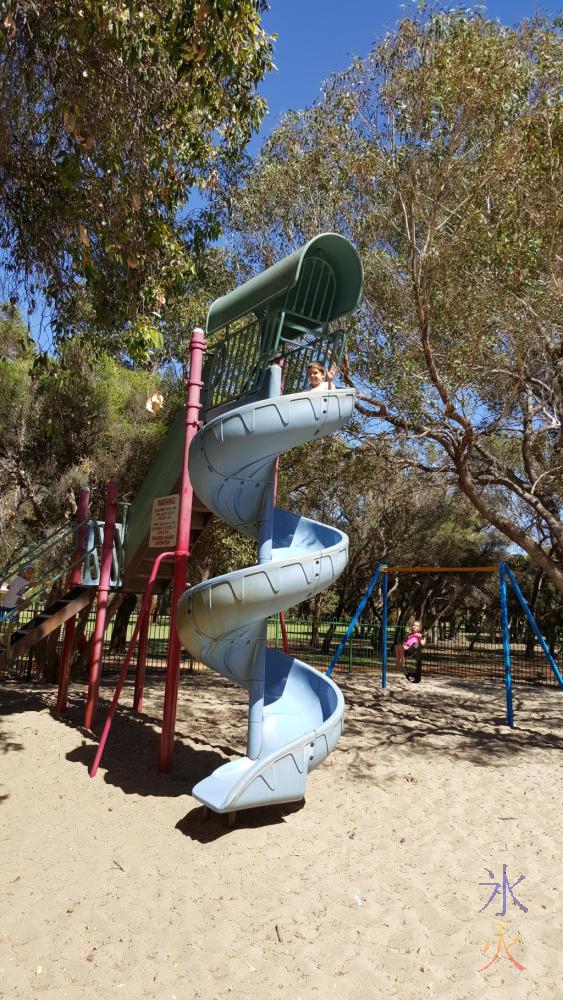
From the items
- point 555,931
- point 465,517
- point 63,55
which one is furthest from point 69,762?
point 465,517

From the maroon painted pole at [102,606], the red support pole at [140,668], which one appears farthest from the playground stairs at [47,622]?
the red support pole at [140,668]

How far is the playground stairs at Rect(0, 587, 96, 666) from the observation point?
24.5 ft

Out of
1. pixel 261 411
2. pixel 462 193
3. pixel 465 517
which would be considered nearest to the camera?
pixel 261 411

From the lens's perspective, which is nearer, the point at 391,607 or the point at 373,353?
the point at 373,353

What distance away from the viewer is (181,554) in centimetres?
630

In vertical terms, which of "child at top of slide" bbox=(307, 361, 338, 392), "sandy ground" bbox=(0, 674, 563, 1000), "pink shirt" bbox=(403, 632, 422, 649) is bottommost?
"sandy ground" bbox=(0, 674, 563, 1000)

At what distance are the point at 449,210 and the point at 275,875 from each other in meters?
8.62

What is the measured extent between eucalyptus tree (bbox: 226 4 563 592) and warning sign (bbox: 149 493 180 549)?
175 inches

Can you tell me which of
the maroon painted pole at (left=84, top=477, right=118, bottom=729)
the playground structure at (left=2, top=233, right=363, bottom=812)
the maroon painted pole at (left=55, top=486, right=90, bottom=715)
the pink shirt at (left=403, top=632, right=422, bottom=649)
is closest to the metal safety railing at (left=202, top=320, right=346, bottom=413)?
the playground structure at (left=2, top=233, right=363, bottom=812)

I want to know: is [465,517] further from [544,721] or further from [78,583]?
[78,583]

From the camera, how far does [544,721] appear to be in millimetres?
10344

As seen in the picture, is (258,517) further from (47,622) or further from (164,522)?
(47,622)

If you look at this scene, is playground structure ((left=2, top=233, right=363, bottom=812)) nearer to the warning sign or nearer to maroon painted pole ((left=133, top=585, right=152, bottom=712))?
the warning sign

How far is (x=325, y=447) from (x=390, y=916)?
33.6 feet
